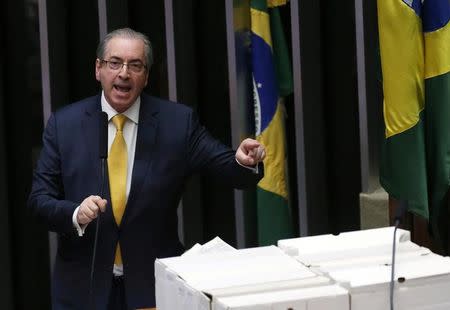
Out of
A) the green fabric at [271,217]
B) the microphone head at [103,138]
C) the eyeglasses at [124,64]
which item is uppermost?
the eyeglasses at [124,64]

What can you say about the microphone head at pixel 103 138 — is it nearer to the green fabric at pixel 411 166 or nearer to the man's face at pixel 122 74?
the man's face at pixel 122 74

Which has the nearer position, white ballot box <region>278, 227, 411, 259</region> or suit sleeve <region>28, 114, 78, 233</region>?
white ballot box <region>278, 227, 411, 259</region>

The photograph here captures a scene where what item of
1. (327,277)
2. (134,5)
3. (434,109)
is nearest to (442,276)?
(327,277)

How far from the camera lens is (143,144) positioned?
3.50 meters

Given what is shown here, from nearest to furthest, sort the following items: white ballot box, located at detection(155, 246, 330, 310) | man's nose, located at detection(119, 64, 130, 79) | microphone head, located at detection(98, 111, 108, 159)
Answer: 1. white ballot box, located at detection(155, 246, 330, 310)
2. microphone head, located at detection(98, 111, 108, 159)
3. man's nose, located at detection(119, 64, 130, 79)

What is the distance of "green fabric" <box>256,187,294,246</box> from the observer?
442 cm

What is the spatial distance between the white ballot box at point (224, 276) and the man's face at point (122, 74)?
49.9 inches

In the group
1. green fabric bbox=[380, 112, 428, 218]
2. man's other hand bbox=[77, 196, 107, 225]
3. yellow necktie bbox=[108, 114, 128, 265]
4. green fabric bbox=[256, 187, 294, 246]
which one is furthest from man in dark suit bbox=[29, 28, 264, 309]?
green fabric bbox=[256, 187, 294, 246]

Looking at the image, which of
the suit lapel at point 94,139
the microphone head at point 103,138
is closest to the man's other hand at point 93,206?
the microphone head at point 103,138

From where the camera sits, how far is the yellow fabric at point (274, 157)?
4.38 m

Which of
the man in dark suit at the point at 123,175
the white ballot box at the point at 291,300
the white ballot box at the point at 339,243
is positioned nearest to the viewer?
the white ballot box at the point at 291,300

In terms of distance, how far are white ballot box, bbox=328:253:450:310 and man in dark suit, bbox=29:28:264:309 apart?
1272 millimetres

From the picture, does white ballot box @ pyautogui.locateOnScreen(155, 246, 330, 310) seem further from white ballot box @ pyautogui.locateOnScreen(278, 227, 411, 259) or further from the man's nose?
the man's nose

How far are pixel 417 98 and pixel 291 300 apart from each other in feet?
7.11
